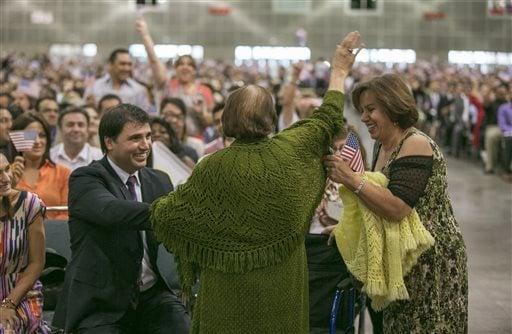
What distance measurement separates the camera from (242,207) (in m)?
3.22

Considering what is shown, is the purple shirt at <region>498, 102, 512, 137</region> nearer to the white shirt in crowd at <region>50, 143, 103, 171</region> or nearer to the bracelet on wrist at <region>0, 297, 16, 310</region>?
the white shirt in crowd at <region>50, 143, 103, 171</region>

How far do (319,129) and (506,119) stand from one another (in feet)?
44.9

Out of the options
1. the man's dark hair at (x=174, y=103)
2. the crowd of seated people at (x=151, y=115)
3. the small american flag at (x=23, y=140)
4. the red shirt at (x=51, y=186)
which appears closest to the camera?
the small american flag at (x=23, y=140)

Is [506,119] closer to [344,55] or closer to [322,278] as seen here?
[322,278]

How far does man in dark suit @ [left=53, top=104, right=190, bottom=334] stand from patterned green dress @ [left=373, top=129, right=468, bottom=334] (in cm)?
98

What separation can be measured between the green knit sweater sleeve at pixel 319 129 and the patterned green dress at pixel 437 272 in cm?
42

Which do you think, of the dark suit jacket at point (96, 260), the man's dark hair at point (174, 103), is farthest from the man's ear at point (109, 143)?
the man's dark hair at point (174, 103)

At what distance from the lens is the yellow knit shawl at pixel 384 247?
12.2 ft

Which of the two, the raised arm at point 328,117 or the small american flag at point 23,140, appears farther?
the small american flag at point 23,140

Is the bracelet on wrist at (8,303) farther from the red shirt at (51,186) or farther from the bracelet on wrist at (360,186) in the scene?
the red shirt at (51,186)

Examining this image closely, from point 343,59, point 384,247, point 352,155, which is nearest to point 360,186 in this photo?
point 352,155

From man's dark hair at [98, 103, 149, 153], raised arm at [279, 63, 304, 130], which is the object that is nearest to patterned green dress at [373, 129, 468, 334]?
A: man's dark hair at [98, 103, 149, 153]

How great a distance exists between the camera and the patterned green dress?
381 centimetres

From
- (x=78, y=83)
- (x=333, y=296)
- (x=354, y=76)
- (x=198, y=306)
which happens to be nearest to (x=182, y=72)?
(x=333, y=296)
